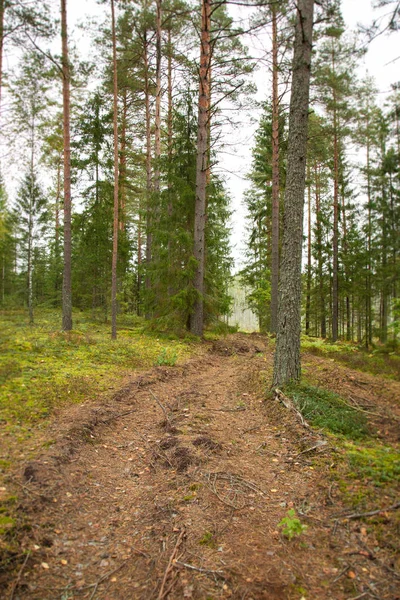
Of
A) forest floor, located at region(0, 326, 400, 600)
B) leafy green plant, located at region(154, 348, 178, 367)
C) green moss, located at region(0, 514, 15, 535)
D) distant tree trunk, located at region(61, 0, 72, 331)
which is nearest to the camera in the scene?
forest floor, located at region(0, 326, 400, 600)

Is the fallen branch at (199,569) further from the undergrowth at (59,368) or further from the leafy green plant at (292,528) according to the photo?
the undergrowth at (59,368)

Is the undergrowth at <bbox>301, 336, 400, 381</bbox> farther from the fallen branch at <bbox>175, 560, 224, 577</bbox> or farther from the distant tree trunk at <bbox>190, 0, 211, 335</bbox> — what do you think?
the fallen branch at <bbox>175, 560, 224, 577</bbox>

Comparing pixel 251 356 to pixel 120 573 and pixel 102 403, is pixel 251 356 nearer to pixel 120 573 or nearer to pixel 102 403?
pixel 102 403

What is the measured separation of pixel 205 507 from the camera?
3342mm

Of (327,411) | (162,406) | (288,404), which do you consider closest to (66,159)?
(162,406)

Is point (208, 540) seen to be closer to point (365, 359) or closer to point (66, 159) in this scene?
point (365, 359)

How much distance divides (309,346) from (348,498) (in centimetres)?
887

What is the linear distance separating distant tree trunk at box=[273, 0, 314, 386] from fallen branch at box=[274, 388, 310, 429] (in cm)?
27

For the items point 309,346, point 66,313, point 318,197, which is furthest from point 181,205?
point 318,197

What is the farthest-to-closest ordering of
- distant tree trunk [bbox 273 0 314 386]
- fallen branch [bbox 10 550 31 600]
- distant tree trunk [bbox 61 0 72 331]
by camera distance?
distant tree trunk [bbox 61 0 72 331]
distant tree trunk [bbox 273 0 314 386]
fallen branch [bbox 10 550 31 600]

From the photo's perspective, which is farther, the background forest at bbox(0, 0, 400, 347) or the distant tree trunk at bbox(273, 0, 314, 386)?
the background forest at bbox(0, 0, 400, 347)

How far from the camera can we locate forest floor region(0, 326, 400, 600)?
97.8 inches

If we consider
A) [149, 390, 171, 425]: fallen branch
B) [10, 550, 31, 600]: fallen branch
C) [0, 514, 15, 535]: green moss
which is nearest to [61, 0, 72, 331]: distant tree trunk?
[149, 390, 171, 425]: fallen branch

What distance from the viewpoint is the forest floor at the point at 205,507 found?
2.48m
